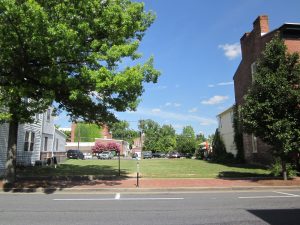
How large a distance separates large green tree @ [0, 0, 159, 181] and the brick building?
1276 cm

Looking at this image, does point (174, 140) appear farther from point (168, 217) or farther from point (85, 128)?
point (168, 217)

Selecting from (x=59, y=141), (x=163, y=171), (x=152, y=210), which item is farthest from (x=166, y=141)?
(x=152, y=210)

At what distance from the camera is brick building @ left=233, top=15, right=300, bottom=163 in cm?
2628

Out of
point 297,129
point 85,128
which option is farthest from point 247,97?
point 85,128

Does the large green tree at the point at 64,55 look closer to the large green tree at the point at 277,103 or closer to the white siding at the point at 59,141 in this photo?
the large green tree at the point at 277,103

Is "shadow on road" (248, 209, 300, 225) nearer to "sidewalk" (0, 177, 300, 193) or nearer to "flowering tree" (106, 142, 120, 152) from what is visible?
"sidewalk" (0, 177, 300, 193)

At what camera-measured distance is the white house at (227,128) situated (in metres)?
42.8

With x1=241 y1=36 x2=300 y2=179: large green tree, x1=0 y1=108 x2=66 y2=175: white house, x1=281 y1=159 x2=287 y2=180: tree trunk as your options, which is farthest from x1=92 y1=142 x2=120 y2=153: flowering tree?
x1=281 y1=159 x2=287 y2=180: tree trunk

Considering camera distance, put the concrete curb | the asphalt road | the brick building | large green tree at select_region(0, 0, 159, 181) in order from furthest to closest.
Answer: the brick building → the concrete curb → large green tree at select_region(0, 0, 159, 181) → the asphalt road

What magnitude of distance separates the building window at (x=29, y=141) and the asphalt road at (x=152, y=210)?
16569mm

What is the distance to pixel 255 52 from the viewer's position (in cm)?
3114

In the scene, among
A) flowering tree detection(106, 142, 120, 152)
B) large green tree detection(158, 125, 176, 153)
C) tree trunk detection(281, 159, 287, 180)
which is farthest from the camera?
large green tree detection(158, 125, 176, 153)

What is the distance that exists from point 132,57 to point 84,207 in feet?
30.7

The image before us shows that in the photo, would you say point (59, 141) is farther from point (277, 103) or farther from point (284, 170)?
point (277, 103)
